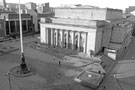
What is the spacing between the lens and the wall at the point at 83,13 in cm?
4128

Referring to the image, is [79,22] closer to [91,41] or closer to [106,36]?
[91,41]

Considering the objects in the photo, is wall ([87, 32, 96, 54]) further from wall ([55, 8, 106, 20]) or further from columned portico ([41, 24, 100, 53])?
wall ([55, 8, 106, 20])

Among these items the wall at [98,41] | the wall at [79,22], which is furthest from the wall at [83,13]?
the wall at [98,41]

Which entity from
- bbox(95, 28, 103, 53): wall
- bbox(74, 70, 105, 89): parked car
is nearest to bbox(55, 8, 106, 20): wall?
bbox(95, 28, 103, 53): wall

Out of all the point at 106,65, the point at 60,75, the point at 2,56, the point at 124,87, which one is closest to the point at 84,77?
the point at 60,75

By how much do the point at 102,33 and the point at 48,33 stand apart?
19125mm

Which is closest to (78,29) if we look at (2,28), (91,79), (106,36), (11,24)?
(106,36)

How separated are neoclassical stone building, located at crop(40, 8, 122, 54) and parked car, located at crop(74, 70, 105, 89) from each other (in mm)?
12711

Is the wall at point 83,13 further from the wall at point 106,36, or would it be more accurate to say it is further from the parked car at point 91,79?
the parked car at point 91,79

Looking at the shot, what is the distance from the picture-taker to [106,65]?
32.2m

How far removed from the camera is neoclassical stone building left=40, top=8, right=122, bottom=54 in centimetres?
3627

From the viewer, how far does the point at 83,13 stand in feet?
145

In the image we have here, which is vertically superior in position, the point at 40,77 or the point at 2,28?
the point at 2,28

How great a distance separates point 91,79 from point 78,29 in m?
18.6
